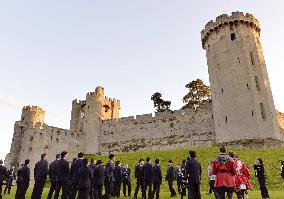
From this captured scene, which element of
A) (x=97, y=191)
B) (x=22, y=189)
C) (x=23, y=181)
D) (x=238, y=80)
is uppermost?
(x=238, y=80)

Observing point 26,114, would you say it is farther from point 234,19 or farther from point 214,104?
Answer: point 234,19

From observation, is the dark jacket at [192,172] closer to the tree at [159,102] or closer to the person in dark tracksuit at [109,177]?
the person in dark tracksuit at [109,177]

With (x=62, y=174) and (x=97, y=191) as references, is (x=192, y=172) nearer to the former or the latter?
(x=97, y=191)

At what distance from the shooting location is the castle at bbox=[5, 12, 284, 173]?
40250mm

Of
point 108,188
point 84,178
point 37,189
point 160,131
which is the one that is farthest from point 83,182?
point 160,131

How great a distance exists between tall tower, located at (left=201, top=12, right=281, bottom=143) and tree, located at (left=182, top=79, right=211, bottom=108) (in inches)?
708

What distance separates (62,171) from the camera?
13.2m

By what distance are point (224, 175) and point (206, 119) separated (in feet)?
122

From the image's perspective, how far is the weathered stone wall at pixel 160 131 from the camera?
46.6 metres

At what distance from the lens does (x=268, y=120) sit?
39562 mm

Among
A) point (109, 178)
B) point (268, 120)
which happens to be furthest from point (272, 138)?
point (109, 178)

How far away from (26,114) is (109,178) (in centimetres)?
3997

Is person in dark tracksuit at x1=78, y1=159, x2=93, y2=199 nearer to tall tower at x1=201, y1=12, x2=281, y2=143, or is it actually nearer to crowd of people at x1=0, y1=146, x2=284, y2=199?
crowd of people at x1=0, y1=146, x2=284, y2=199

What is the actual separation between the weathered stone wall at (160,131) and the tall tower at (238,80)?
3934mm
